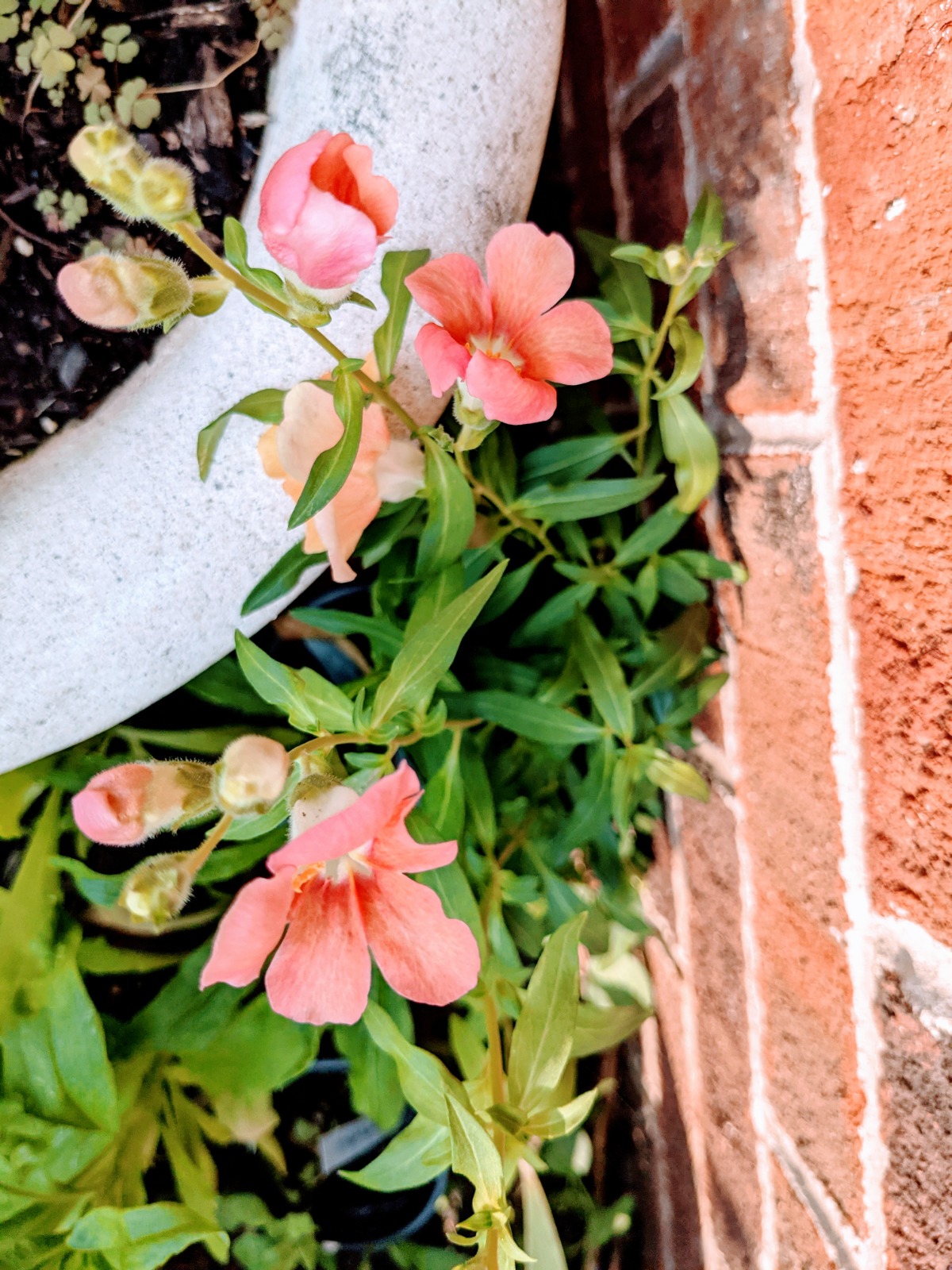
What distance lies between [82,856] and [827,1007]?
64cm

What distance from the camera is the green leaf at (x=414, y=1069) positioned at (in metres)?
0.60

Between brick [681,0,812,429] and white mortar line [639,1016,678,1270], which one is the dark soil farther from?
white mortar line [639,1016,678,1270]

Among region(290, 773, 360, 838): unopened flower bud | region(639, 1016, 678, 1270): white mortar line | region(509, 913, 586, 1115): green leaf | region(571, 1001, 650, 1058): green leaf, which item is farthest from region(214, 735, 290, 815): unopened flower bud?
region(639, 1016, 678, 1270): white mortar line

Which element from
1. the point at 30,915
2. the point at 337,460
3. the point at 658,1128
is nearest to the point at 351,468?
the point at 337,460

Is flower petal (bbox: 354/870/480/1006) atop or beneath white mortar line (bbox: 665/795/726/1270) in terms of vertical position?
atop

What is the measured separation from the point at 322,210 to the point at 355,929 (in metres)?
0.36

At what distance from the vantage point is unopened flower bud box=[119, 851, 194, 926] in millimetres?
424

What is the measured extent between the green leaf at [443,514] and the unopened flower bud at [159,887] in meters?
0.27

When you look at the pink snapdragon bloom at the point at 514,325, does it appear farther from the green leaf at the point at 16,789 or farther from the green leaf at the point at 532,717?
the green leaf at the point at 16,789

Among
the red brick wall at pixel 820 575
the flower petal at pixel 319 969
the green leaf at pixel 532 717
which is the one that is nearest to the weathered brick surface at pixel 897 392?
the red brick wall at pixel 820 575

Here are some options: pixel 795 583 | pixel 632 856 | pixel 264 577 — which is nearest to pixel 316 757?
pixel 264 577

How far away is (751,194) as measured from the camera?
1.90 ft

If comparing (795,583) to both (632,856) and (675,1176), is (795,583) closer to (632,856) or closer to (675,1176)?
(632,856)

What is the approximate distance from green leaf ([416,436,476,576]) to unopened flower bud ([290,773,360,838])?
0.69 ft
